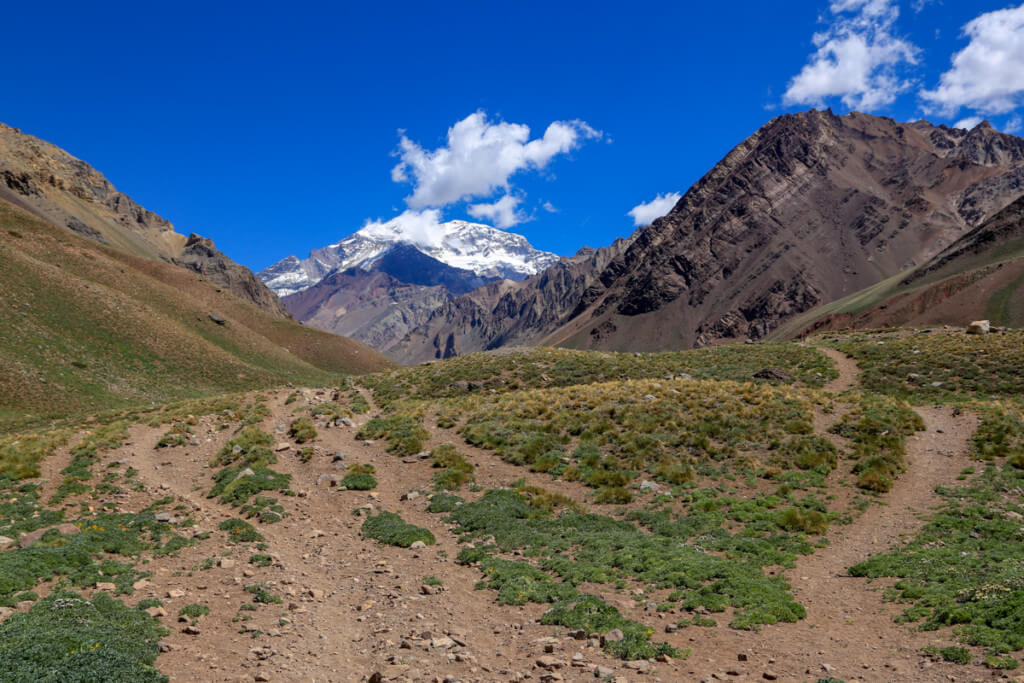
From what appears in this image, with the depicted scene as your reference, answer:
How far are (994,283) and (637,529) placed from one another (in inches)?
5688

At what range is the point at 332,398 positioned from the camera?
4319cm

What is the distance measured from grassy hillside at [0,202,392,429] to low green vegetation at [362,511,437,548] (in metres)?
34.7

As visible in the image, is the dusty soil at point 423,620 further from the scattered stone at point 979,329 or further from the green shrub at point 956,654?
the scattered stone at point 979,329

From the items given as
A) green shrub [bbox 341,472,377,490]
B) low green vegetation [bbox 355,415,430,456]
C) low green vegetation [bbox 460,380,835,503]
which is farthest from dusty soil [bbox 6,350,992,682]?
low green vegetation [bbox 355,415,430,456]

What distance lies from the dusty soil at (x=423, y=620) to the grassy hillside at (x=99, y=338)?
3341 centimetres

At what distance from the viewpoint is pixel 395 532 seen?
18.7 m

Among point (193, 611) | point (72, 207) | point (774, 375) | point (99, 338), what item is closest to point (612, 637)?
point (193, 611)

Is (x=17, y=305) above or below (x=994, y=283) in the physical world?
below

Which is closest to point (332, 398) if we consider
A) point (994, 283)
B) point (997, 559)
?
point (997, 559)

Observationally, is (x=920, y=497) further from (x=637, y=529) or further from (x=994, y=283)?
(x=994, y=283)

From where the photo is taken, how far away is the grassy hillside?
47719 millimetres

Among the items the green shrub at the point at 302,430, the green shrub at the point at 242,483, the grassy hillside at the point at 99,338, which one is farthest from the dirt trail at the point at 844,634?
the grassy hillside at the point at 99,338

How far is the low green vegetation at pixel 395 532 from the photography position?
59.5 feet

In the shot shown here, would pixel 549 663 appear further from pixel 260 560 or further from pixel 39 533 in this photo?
pixel 39 533
